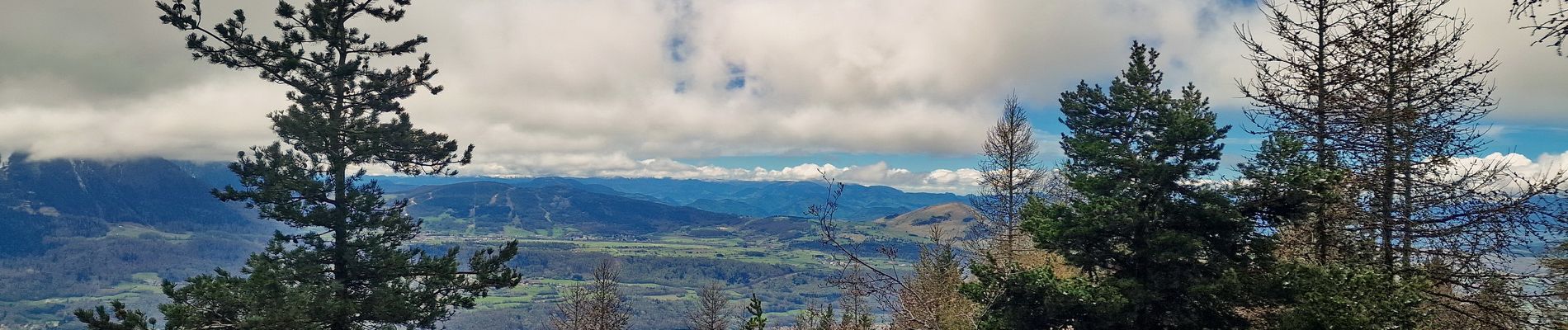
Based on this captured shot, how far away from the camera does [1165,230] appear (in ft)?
36.0

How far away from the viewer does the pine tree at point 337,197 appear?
47.1ft

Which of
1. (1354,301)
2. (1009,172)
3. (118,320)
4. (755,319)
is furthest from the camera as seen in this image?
(1009,172)

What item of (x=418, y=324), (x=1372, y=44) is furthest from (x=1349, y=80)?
(x=418, y=324)

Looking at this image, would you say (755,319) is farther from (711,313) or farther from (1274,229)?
(711,313)

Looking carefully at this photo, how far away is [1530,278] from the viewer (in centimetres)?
1016

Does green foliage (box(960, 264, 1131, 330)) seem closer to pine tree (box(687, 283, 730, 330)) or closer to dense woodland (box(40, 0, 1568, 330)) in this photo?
dense woodland (box(40, 0, 1568, 330))

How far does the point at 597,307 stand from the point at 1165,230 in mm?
26741

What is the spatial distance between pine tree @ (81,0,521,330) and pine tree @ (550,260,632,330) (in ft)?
48.9

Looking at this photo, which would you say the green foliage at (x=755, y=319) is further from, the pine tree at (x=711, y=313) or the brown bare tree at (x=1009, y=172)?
the pine tree at (x=711, y=313)

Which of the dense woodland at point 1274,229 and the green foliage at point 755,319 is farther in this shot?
the dense woodland at point 1274,229

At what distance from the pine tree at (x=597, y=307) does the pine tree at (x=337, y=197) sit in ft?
48.9

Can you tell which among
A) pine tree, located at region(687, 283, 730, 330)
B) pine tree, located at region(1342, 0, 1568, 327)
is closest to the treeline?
pine tree, located at region(1342, 0, 1568, 327)

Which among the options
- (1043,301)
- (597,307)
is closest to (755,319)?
(1043,301)

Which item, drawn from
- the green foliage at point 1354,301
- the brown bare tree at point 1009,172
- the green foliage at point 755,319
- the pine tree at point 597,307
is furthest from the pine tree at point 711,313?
the green foliage at point 755,319
